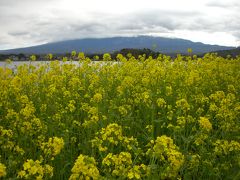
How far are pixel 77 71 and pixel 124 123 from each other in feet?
15.3

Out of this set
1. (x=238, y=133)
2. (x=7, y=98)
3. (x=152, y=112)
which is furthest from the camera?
(x=7, y=98)

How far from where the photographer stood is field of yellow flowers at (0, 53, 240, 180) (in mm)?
3648

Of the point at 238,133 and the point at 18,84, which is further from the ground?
the point at 18,84

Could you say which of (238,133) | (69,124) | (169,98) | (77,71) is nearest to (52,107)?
(69,124)

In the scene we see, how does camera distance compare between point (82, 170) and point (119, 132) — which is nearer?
point (82, 170)

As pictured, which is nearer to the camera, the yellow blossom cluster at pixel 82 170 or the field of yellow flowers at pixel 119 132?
the yellow blossom cluster at pixel 82 170

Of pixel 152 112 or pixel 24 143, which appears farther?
pixel 152 112

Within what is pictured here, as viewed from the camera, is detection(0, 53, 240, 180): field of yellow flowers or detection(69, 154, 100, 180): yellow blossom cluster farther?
detection(0, 53, 240, 180): field of yellow flowers

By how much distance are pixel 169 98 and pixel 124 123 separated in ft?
5.82

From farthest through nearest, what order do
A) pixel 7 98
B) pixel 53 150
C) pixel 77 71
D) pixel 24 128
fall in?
pixel 77 71
pixel 7 98
pixel 24 128
pixel 53 150

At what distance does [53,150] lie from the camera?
12.5 ft

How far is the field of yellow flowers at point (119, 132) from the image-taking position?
3648 mm

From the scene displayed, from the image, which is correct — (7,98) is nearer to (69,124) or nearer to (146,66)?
(69,124)

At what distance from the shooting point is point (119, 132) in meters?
4.20
